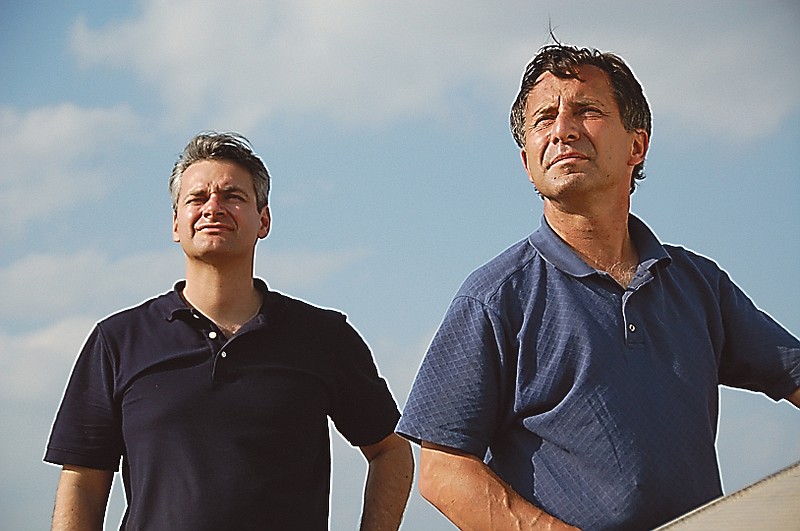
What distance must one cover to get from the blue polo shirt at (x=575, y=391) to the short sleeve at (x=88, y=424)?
1.40 meters

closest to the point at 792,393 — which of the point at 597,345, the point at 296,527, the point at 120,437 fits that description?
the point at 597,345

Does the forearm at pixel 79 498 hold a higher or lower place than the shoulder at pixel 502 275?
lower

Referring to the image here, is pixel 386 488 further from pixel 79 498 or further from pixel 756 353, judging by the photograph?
pixel 756 353

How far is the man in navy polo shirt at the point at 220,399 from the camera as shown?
3883 millimetres

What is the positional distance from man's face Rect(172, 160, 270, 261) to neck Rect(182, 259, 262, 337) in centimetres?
6

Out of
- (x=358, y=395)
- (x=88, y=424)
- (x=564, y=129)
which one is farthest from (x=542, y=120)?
(x=88, y=424)

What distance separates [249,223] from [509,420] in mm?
1632

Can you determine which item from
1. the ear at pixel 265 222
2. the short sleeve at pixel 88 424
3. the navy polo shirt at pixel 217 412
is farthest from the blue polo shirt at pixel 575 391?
the ear at pixel 265 222

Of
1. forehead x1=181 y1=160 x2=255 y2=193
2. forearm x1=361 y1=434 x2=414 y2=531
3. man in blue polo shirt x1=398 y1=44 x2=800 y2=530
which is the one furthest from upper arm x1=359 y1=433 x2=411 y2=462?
man in blue polo shirt x1=398 y1=44 x2=800 y2=530

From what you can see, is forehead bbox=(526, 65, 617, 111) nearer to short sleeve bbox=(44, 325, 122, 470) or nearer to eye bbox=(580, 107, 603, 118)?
eye bbox=(580, 107, 603, 118)

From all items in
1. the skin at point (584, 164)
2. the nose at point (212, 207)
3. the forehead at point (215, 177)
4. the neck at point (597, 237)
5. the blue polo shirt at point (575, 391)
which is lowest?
the blue polo shirt at point (575, 391)

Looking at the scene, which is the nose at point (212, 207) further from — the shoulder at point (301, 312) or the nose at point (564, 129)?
the nose at point (564, 129)

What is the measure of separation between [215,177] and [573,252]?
1648 millimetres

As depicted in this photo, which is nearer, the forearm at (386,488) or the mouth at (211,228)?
the mouth at (211,228)
